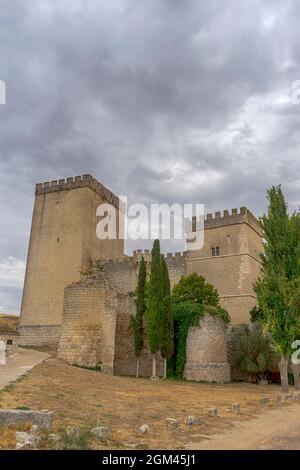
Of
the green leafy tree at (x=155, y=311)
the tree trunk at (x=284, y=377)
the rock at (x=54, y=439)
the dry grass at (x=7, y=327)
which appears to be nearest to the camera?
the rock at (x=54, y=439)

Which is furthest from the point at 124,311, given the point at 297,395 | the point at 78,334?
the point at 297,395

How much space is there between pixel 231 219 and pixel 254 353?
1194 cm

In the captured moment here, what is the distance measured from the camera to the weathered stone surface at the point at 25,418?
536 cm

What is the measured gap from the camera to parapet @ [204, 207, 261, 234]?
30422 millimetres

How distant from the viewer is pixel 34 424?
17.7 ft

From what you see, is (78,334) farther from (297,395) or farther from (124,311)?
(297,395)

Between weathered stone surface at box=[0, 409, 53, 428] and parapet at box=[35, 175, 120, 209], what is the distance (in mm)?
27933

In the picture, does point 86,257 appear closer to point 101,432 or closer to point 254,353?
point 254,353

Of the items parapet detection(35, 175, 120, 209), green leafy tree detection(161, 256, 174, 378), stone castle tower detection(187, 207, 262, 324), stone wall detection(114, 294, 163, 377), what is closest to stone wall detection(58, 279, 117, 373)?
stone wall detection(114, 294, 163, 377)

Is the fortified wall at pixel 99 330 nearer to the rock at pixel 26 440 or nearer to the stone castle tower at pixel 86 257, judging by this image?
the stone castle tower at pixel 86 257

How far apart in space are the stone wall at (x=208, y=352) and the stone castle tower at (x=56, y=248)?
12231 millimetres

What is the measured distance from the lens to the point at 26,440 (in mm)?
4672

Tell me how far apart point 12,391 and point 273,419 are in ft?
17.4

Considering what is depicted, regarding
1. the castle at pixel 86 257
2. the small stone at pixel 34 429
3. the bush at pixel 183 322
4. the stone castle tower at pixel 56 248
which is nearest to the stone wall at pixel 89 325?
the bush at pixel 183 322
